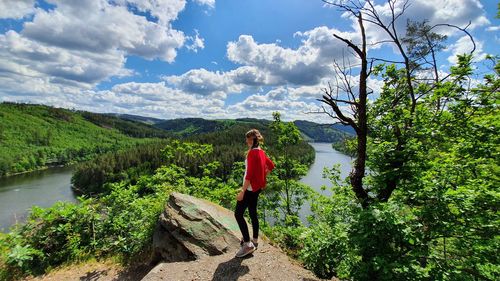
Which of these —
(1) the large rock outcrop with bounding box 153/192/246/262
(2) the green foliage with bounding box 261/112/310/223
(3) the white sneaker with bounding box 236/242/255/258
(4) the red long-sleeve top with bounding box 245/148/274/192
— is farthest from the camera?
(2) the green foliage with bounding box 261/112/310/223

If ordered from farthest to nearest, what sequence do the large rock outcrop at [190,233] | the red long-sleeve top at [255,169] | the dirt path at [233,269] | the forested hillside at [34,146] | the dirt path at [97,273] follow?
1. the forested hillside at [34,146]
2. the dirt path at [97,273]
3. the large rock outcrop at [190,233]
4. the red long-sleeve top at [255,169]
5. the dirt path at [233,269]

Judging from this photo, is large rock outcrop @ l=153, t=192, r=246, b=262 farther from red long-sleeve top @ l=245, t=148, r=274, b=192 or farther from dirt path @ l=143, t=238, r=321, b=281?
red long-sleeve top @ l=245, t=148, r=274, b=192

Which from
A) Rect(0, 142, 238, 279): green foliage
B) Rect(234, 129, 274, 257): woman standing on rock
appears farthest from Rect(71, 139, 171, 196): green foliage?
Rect(234, 129, 274, 257): woman standing on rock

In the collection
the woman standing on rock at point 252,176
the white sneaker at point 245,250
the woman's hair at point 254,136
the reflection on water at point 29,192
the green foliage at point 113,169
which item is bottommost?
Answer: the reflection on water at point 29,192

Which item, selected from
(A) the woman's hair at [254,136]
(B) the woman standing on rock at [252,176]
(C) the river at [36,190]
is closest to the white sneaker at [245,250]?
(B) the woman standing on rock at [252,176]

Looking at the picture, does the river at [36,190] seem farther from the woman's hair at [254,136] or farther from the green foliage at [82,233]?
the woman's hair at [254,136]

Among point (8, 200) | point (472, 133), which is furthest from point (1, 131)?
point (472, 133)

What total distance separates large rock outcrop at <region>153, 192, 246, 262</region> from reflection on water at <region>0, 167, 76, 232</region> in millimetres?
52716

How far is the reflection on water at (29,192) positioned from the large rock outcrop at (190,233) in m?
52.7

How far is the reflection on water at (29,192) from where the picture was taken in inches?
2372

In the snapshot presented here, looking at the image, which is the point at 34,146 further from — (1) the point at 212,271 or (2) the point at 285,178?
(1) the point at 212,271

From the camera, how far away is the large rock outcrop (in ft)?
23.1

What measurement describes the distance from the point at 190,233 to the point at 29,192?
9530 centimetres

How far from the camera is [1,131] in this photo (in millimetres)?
164375
